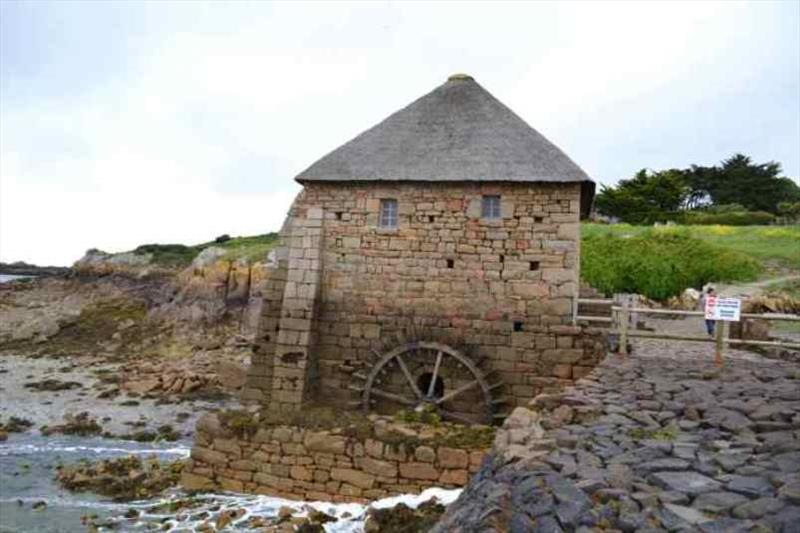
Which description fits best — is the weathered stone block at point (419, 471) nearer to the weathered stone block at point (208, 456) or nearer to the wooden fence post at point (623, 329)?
the weathered stone block at point (208, 456)

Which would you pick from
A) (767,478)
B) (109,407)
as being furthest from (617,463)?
(109,407)

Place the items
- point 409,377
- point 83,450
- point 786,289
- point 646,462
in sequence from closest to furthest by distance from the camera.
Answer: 1. point 646,462
2. point 409,377
3. point 83,450
4. point 786,289

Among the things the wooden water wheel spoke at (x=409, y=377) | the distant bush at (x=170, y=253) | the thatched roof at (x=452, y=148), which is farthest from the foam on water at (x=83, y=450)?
the distant bush at (x=170, y=253)

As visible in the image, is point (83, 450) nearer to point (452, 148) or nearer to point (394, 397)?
point (394, 397)

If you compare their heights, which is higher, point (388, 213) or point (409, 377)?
point (388, 213)

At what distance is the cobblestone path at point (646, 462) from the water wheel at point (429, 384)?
3703 millimetres

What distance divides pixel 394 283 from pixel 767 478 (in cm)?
828

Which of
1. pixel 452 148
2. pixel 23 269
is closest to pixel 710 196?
pixel 452 148

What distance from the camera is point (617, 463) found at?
15.9 feet

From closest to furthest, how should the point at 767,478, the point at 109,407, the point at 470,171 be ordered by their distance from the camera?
1. the point at 767,478
2. the point at 470,171
3. the point at 109,407

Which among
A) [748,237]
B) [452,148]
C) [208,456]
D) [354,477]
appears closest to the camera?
[354,477]

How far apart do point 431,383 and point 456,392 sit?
47 centimetres

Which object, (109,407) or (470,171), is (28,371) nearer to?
(109,407)

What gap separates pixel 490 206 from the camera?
12.0 m
